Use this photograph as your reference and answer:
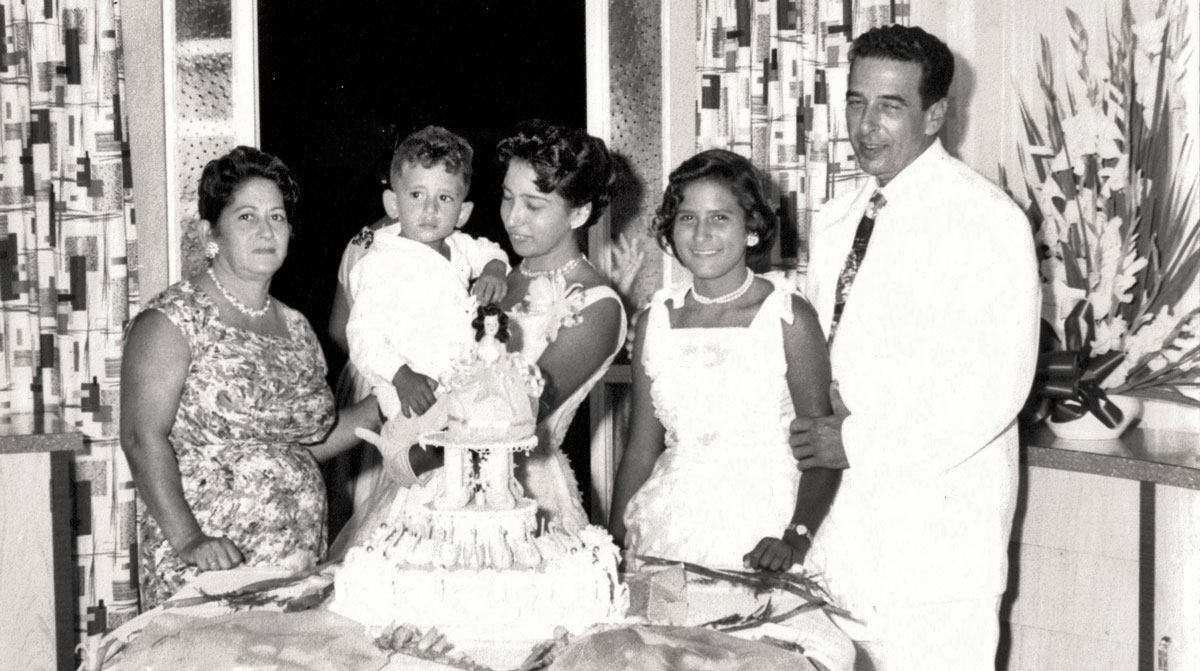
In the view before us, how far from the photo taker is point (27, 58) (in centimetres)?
368

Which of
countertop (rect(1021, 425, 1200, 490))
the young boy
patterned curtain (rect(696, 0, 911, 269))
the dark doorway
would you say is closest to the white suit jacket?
countertop (rect(1021, 425, 1200, 490))

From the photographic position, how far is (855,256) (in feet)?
9.49

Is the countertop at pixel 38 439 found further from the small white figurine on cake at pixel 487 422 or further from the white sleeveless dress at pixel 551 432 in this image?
Result: the small white figurine on cake at pixel 487 422

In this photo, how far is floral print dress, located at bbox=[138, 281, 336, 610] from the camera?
2867mm

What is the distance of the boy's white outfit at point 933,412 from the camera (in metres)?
2.67

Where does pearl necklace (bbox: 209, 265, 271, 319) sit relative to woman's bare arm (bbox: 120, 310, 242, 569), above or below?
above

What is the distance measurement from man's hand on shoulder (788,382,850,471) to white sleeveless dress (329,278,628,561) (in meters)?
0.50

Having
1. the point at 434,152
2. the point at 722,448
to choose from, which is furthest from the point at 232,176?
the point at 722,448

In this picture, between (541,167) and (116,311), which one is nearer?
(541,167)

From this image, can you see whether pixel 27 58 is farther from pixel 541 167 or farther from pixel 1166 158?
pixel 1166 158

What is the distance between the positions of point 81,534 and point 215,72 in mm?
1503

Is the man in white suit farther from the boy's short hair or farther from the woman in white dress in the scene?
the boy's short hair

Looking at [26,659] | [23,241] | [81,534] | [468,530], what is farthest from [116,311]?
[468,530]

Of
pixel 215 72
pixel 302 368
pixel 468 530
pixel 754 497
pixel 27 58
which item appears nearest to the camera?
pixel 468 530
